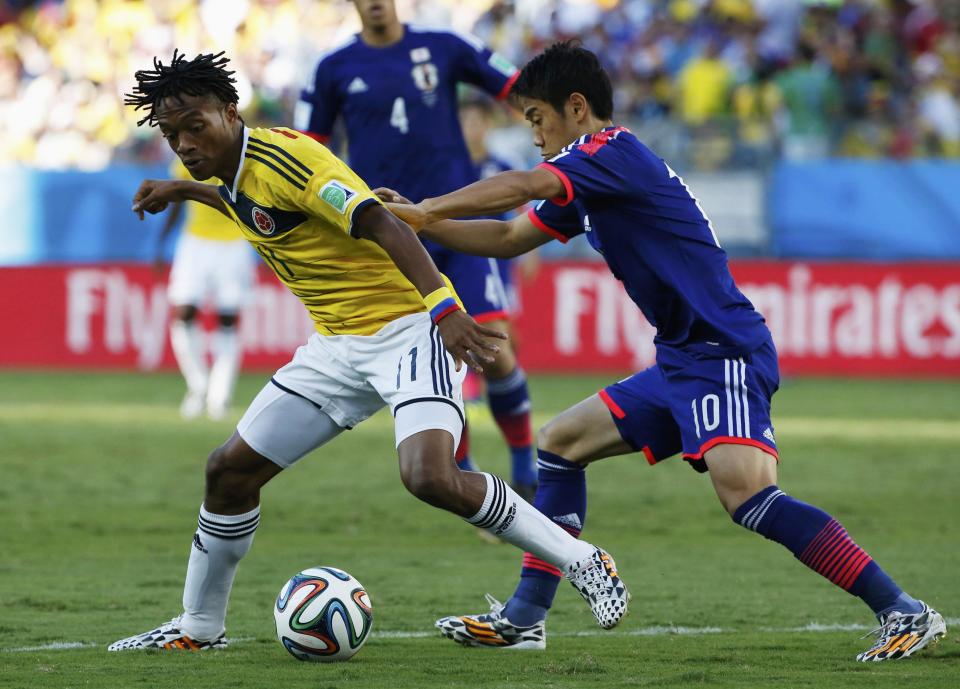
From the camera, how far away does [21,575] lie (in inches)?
278

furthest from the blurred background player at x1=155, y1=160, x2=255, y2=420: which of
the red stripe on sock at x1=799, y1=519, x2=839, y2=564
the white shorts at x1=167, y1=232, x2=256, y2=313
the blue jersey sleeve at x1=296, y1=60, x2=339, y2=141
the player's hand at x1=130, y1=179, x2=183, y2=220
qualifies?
the red stripe on sock at x1=799, y1=519, x2=839, y2=564

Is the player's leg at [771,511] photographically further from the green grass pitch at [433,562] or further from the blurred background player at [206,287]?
the blurred background player at [206,287]

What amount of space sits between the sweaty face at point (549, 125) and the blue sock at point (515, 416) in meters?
3.02

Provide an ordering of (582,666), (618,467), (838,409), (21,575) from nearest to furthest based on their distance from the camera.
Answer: (582,666)
(21,575)
(618,467)
(838,409)

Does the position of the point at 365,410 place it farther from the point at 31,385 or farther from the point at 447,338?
the point at 31,385

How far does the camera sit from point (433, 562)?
748cm

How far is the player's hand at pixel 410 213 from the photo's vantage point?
206 inches

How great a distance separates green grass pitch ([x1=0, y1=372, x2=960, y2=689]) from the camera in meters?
5.16

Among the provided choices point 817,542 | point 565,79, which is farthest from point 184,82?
point 817,542

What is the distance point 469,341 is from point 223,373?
948 cm

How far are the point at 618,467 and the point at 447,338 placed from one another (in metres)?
6.54

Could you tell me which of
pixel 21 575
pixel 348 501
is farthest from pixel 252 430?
pixel 348 501

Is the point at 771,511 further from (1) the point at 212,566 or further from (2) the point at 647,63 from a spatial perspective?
(2) the point at 647,63

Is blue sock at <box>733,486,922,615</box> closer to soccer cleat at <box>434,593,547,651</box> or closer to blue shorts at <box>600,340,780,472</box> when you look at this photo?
blue shorts at <box>600,340,780,472</box>
